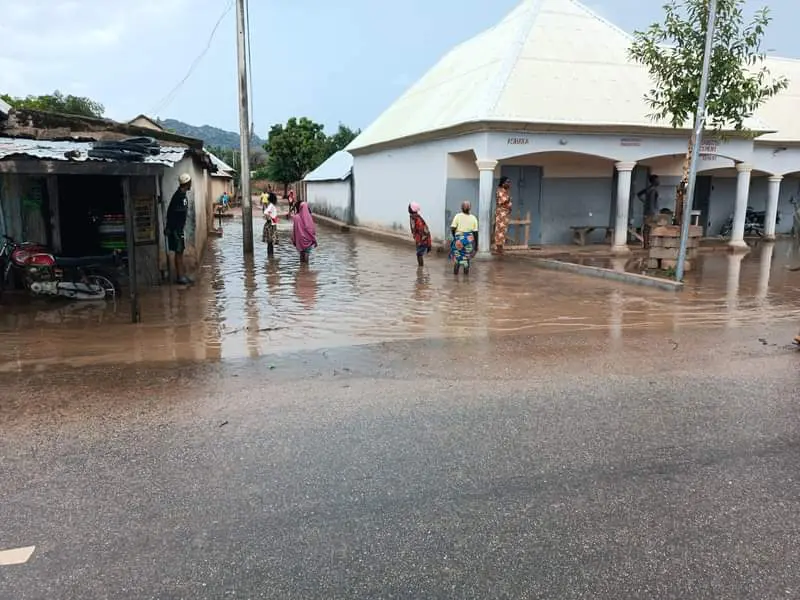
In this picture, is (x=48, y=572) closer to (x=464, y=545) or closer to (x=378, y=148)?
(x=464, y=545)

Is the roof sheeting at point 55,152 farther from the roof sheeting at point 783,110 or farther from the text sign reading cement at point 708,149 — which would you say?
the roof sheeting at point 783,110

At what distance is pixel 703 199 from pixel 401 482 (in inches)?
895

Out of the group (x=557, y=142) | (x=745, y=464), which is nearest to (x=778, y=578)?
(x=745, y=464)

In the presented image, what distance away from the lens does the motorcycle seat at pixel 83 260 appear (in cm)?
981

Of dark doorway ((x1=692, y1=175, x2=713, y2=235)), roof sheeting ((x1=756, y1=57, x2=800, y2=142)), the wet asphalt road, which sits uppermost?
roof sheeting ((x1=756, y1=57, x2=800, y2=142))

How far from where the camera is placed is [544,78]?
17.5 m

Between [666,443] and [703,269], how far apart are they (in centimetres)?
1176

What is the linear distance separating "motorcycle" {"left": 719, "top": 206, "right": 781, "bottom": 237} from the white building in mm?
321

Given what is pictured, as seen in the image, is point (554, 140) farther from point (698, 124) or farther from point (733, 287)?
point (733, 287)

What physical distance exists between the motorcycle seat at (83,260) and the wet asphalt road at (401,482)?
393cm

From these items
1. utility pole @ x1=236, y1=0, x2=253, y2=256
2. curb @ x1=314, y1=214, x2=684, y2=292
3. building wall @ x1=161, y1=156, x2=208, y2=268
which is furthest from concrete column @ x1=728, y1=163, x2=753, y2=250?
building wall @ x1=161, y1=156, x2=208, y2=268

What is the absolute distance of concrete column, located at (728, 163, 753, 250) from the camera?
63.0 ft

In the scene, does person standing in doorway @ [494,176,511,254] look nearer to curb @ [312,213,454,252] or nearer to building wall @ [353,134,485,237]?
building wall @ [353,134,485,237]

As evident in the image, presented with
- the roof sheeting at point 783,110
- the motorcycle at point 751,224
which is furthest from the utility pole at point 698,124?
the motorcycle at point 751,224
